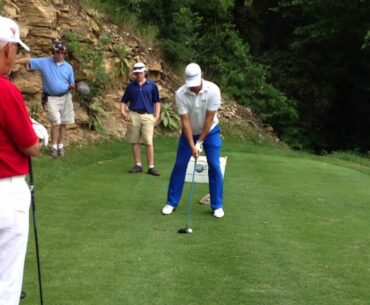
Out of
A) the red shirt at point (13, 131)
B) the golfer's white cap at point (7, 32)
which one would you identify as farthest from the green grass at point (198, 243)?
the golfer's white cap at point (7, 32)

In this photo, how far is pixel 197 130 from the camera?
24.0ft

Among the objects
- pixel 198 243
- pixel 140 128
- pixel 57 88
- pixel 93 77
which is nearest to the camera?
pixel 198 243

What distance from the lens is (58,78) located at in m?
10.8

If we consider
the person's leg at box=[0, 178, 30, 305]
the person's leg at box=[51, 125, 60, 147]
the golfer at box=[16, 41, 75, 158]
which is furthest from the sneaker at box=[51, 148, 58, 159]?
the person's leg at box=[0, 178, 30, 305]

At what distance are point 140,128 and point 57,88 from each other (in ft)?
5.94

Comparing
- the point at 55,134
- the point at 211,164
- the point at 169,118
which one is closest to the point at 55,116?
the point at 55,134

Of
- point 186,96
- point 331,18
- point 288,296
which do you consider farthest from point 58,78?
point 331,18

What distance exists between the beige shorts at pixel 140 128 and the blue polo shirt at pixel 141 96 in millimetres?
120

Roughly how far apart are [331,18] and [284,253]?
1887cm

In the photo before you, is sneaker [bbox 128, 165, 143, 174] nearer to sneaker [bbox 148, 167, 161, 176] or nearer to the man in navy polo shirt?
the man in navy polo shirt

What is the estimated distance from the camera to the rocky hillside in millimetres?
13086

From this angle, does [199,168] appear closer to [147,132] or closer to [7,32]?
[147,132]

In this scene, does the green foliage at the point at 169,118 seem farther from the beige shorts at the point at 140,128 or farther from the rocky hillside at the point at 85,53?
the beige shorts at the point at 140,128

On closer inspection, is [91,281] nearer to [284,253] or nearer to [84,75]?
[284,253]
